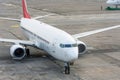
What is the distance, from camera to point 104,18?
80.8 metres

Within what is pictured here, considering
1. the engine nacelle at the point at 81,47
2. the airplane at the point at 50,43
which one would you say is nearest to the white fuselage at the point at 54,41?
the airplane at the point at 50,43

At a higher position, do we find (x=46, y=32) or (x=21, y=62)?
(x=46, y=32)

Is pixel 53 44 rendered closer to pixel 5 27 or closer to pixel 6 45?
pixel 6 45

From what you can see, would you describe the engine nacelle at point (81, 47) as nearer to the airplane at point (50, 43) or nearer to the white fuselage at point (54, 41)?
the airplane at point (50, 43)

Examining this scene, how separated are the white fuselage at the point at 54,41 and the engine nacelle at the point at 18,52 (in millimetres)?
1925

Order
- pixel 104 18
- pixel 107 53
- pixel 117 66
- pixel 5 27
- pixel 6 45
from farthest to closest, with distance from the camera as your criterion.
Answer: pixel 104 18 → pixel 5 27 → pixel 6 45 → pixel 107 53 → pixel 117 66

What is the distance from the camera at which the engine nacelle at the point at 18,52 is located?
3544cm

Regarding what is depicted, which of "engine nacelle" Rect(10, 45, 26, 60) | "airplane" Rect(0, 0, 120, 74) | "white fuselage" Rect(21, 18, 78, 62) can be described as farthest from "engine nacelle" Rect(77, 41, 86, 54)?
"engine nacelle" Rect(10, 45, 26, 60)

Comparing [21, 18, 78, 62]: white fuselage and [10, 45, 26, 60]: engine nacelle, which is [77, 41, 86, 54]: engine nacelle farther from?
[10, 45, 26, 60]: engine nacelle

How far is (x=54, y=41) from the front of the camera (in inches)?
1266

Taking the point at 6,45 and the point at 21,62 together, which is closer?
the point at 21,62

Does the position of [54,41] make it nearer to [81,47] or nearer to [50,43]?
[50,43]

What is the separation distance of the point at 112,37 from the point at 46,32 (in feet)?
63.3

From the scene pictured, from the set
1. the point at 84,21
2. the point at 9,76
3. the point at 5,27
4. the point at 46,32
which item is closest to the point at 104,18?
the point at 84,21
